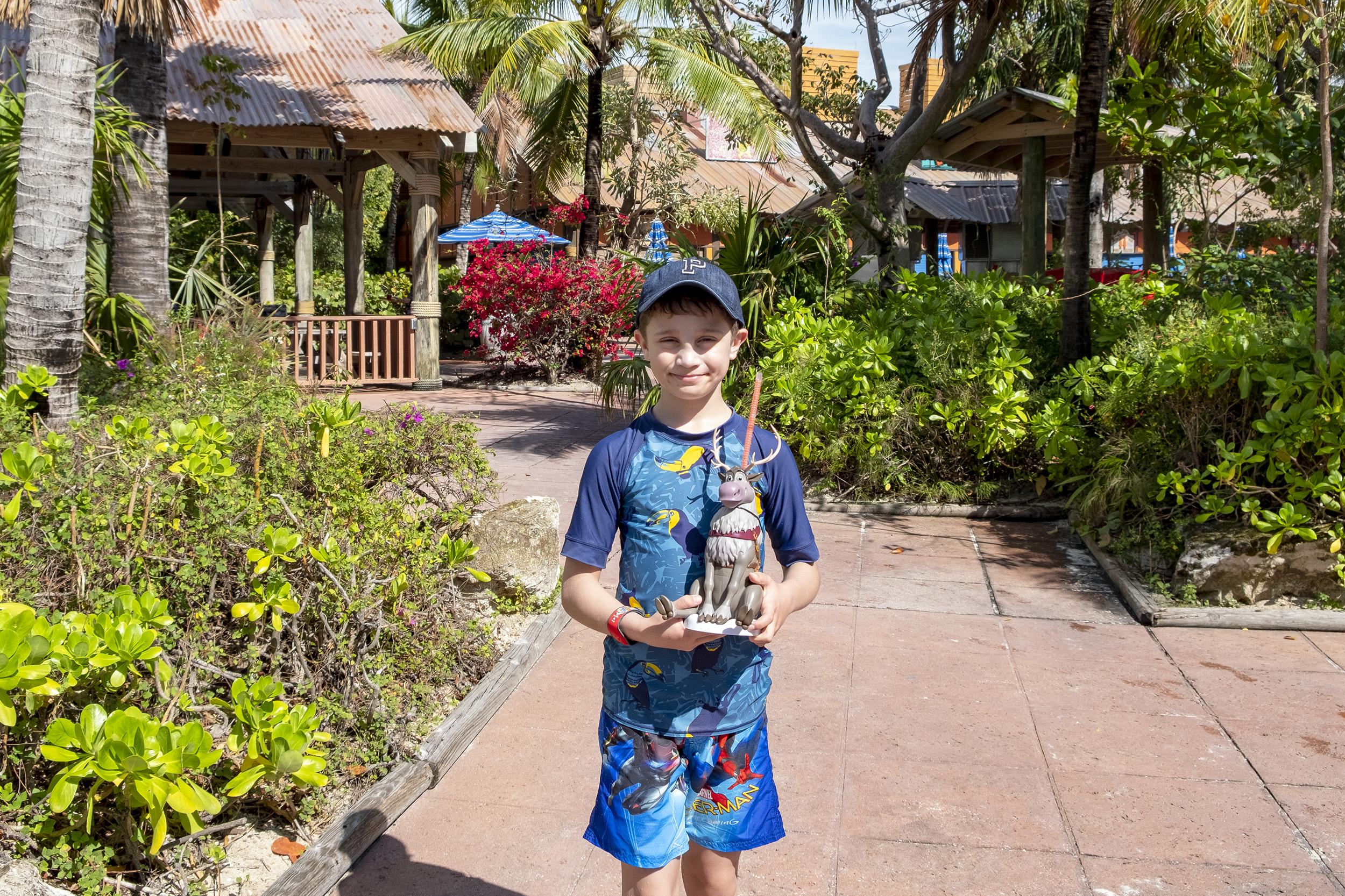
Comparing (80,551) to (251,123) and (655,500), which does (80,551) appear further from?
(251,123)

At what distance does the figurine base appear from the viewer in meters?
1.94

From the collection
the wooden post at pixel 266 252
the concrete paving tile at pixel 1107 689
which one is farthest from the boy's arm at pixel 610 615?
the wooden post at pixel 266 252

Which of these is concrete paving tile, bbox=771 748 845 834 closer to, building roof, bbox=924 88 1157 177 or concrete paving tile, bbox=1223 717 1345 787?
concrete paving tile, bbox=1223 717 1345 787

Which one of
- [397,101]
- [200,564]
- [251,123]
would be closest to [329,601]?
[200,564]

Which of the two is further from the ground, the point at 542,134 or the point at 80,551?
the point at 542,134

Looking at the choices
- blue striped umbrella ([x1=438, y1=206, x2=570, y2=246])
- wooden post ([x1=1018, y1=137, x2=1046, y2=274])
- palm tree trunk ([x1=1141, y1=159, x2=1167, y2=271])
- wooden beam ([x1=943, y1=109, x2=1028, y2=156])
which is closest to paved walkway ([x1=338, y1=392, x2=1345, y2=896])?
palm tree trunk ([x1=1141, y1=159, x2=1167, y2=271])

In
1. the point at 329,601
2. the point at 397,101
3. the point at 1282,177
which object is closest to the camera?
the point at 329,601

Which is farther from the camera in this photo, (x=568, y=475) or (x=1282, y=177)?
(x=568, y=475)

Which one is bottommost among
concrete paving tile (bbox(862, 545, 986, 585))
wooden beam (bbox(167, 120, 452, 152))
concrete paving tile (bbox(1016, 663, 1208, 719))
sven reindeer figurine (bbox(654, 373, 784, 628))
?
concrete paving tile (bbox(1016, 663, 1208, 719))

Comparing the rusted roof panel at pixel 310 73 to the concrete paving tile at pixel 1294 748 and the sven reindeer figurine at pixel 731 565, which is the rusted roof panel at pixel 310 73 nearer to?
the concrete paving tile at pixel 1294 748

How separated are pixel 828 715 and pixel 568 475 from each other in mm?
4875

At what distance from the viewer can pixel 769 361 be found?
818 centimetres

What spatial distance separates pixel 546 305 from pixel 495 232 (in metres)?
7.20

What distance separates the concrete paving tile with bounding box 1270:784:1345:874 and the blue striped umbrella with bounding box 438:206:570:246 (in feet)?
61.1
